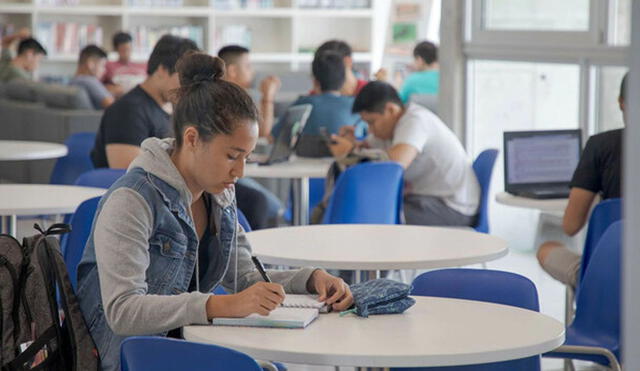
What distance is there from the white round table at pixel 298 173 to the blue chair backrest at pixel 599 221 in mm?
1774

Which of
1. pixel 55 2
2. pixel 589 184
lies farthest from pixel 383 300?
pixel 55 2

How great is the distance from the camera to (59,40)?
11391 millimetres

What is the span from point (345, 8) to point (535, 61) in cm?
631

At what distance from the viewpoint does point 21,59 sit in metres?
10.2

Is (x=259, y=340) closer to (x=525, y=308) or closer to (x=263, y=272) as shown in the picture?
(x=263, y=272)

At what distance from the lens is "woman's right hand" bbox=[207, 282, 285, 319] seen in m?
2.07

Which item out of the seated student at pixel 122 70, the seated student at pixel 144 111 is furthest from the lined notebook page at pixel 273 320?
the seated student at pixel 122 70

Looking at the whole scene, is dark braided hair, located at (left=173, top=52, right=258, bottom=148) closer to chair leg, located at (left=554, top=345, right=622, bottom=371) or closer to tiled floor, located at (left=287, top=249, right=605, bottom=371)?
chair leg, located at (left=554, top=345, right=622, bottom=371)

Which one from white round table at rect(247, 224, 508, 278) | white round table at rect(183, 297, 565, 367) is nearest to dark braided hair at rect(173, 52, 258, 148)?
white round table at rect(183, 297, 565, 367)

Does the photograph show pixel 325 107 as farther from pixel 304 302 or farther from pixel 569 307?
pixel 304 302

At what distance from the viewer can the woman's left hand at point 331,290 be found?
226 cm

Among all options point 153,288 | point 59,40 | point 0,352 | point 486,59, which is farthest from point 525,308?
point 59,40

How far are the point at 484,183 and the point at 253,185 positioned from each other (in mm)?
1440

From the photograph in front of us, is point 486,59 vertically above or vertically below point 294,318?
above
